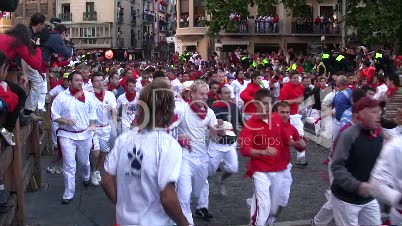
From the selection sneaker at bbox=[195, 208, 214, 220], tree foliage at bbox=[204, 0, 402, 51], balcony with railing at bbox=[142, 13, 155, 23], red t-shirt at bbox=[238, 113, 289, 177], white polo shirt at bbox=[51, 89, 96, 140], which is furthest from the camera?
balcony with railing at bbox=[142, 13, 155, 23]

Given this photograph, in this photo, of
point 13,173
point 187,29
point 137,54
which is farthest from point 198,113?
point 137,54

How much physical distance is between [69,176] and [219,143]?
99.0 inches

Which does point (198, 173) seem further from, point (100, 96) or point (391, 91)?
point (391, 91)

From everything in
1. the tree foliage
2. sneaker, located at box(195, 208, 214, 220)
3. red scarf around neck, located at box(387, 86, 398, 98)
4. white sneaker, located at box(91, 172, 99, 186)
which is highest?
the tree foliage

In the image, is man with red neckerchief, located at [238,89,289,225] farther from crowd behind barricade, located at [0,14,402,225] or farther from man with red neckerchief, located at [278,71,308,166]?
man with red neckerchief, located at [278,71,308,166]

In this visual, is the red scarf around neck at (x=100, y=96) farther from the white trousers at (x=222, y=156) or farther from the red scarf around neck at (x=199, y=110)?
the red scarf around neck at (x=199, y=110)

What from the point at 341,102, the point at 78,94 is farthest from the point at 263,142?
the point at 78,94

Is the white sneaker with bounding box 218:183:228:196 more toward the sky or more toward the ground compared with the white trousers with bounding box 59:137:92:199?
more toward the ground

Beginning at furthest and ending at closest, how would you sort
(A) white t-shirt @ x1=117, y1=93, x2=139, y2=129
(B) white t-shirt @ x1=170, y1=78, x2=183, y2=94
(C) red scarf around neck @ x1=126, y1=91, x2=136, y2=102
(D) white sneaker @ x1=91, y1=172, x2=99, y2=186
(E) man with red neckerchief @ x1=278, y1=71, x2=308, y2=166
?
(E) man with red neckerchief @ x1=278, y1=71, x2=308, y2=166, (C) red scarf around neck @ x1=126, y1=91, x2=136, y2=102, (A) white t-shirt @ x1=117, y1=93, x2=139, y2=129, (D) white sneaker @ x1=91, y1=172, x2=99, y2=186, (B) white t-shirt @ x1=170, y1=78, x2=183, y2=94

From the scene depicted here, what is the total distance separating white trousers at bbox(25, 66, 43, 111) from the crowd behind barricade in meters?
0.01

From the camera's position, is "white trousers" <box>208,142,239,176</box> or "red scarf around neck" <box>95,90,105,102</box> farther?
"red scarf around neck" <box>95,90,105,102</box>

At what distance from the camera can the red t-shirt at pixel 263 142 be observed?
267 inches

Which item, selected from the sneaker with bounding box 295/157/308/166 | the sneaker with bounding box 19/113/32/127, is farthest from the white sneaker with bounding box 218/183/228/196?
the sneaker with bounding box 19/113/32/127

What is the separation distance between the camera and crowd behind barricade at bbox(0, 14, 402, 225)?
4.02 m
